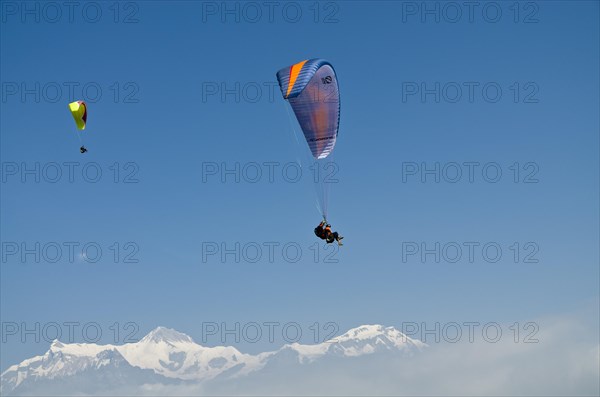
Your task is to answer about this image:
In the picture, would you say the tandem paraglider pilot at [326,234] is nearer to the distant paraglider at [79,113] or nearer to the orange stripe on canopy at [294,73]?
the orange stripe on canopy at [294,73]

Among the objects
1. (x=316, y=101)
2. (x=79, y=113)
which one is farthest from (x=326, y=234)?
(x=79, y=113)

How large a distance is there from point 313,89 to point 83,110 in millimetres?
56006

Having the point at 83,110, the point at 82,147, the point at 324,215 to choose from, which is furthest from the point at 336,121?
the point at 83,110

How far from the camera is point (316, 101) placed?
69.4m

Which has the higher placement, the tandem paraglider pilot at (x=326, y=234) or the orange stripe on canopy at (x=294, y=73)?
the orange stripe on canopy at (x=294, y=73)

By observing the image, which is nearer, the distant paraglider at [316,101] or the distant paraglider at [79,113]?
the distant paraglider at [316,101]

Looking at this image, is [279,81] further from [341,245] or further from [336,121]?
[341,245]

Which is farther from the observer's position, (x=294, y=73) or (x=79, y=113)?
(x=79, y=113)

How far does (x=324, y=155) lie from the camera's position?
237ft

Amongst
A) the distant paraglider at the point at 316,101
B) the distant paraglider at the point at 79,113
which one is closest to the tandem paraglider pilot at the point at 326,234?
the distant paraglider at the point at 316,101

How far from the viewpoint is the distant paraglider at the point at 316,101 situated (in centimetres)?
6562

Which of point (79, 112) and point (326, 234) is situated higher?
point (79, 112)

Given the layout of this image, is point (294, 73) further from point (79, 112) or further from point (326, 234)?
point (79, 112)

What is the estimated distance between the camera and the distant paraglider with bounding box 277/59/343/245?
65.6 m
